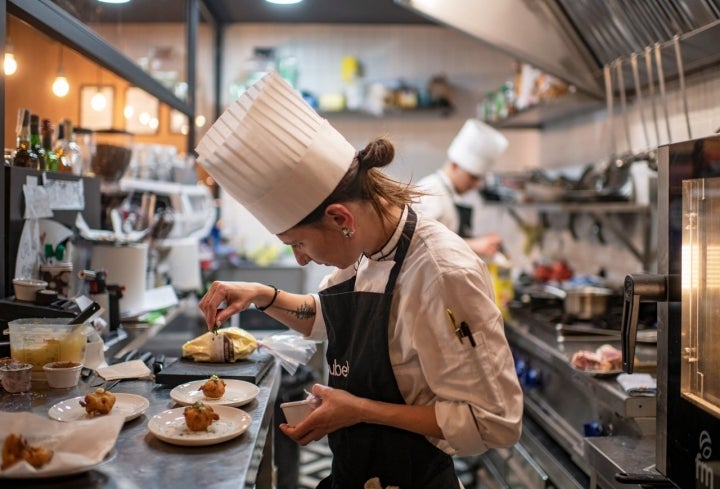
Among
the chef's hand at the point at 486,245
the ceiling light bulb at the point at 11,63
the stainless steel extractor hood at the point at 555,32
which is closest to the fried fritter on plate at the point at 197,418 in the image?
the ceiling light bulb at the point at 11,63

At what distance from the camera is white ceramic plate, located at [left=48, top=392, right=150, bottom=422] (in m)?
1.50

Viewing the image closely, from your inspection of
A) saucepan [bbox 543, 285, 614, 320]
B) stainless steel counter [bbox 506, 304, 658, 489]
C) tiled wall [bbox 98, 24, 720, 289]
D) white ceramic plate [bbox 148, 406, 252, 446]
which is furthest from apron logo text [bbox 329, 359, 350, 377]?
tiled wall [bbox 98, 24, 720, 289]

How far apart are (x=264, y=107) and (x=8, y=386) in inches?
36.2

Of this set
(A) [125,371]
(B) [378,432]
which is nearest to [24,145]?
(A) [125,371]

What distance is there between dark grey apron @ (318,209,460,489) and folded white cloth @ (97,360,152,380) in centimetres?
60

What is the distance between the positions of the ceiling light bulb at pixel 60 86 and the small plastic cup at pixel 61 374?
1966mm

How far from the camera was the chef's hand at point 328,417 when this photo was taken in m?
1.47

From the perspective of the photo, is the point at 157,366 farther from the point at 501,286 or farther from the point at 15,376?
the point at 501,286

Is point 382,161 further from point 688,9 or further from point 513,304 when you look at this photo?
point 513,304

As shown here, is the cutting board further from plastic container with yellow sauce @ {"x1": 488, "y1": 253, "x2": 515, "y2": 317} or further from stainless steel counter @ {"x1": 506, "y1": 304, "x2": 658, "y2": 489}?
plastic container with yellow sauce @ {"x1": 488, "y1": 253, "x2": 515, "y2": 317}

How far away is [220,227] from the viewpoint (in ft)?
19.0

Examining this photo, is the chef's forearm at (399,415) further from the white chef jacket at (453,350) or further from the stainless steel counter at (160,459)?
the stainless steel counter at (160,459)

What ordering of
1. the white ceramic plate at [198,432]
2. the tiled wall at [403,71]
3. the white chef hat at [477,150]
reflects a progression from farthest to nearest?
the tiled wall at [403,71] < the white chef hat at [477,150] < the white ceramic plate at [198,432]

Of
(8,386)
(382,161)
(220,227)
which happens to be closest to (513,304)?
(382,161)
